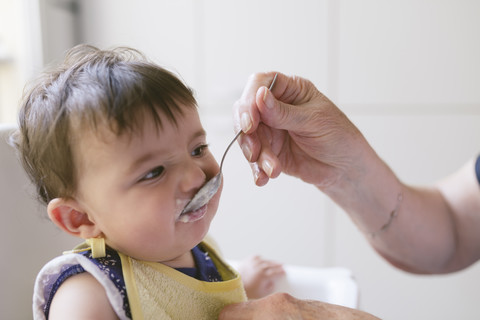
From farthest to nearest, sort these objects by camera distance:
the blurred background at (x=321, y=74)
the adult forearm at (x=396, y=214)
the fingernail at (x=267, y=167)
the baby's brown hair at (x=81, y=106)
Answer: the blurred background at (x=321, y=74)
the adult forearm at (x=396, y=214)
the fingernail at (x=267, y=167)
the baby's brown hair at (x=81, y=106)

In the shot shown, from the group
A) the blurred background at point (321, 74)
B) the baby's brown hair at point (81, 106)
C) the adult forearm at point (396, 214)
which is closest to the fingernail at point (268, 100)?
the baby's brown hair at point (81, 106)

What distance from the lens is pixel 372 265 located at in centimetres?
166

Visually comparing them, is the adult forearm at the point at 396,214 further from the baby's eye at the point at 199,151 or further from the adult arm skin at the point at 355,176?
the baby's eye at the point at 199,151

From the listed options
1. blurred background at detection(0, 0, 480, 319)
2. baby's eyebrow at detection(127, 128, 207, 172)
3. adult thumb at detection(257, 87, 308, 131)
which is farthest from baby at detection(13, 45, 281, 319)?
blurred background at detection(0, 0, 480, 319)

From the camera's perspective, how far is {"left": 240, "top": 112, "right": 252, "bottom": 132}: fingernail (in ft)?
2.17

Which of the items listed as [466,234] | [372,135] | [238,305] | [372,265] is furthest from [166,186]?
[372,265]

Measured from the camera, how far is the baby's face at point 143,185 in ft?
1.80

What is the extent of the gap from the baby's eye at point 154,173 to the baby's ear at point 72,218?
10 centimetres

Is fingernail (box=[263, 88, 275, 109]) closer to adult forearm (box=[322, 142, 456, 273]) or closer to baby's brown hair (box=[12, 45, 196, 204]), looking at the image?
baby's brown hair (box=[12, 45, 196, 204])

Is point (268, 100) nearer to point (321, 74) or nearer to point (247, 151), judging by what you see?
point (247, 151)

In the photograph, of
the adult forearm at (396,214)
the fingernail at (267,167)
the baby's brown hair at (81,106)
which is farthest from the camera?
the adult forearm at (396,214)

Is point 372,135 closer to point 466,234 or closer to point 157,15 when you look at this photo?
point 466,234

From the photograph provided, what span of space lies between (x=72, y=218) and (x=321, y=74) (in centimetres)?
118

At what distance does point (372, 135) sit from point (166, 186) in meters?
1.16
